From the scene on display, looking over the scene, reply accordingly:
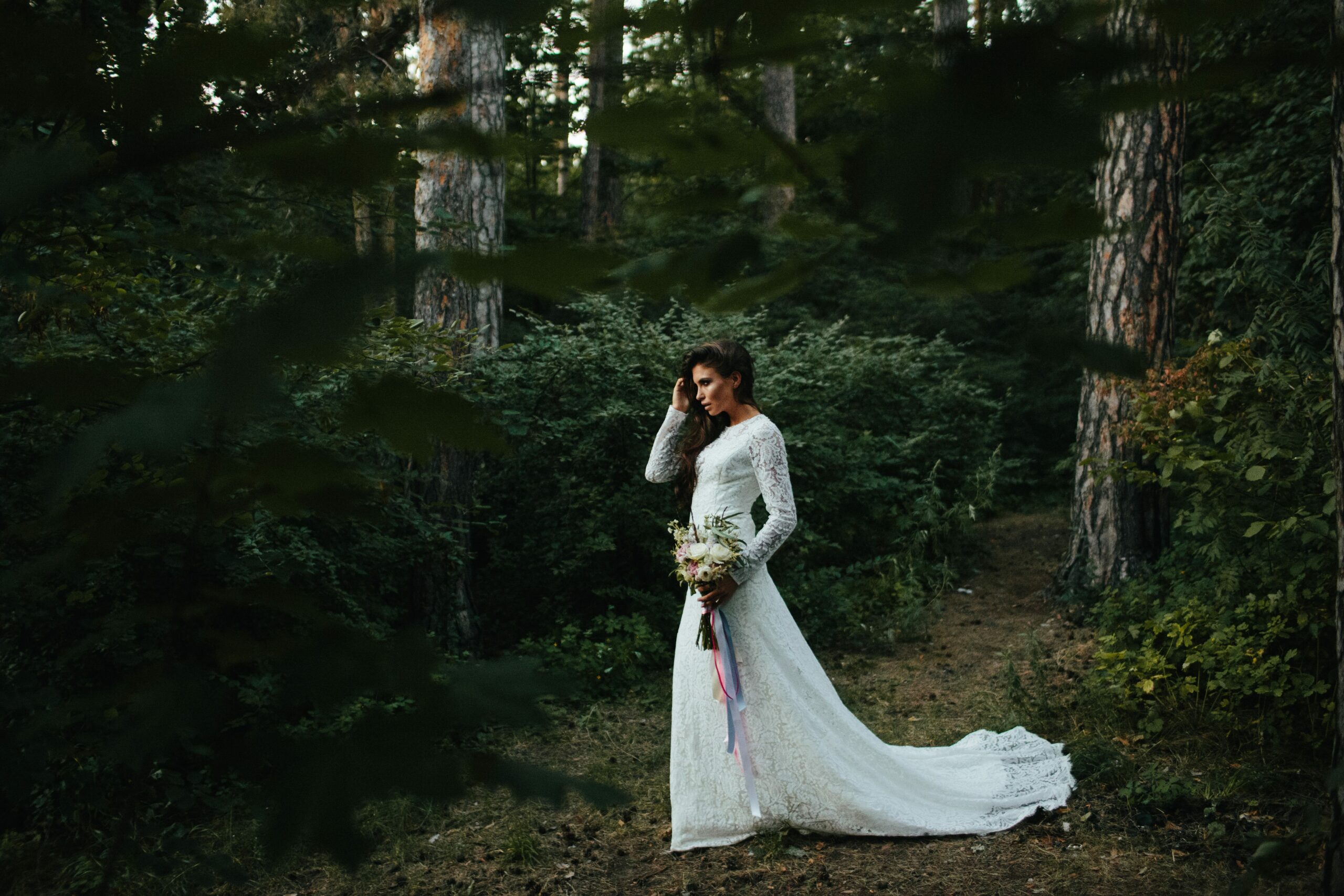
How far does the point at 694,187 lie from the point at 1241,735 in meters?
4.42

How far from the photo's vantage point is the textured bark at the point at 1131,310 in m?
6.45

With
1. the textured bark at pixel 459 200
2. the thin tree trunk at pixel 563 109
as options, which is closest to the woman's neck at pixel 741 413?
the textured bark at pixel 459 200

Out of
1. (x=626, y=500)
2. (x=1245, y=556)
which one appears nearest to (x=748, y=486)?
(x=1245, y=556)

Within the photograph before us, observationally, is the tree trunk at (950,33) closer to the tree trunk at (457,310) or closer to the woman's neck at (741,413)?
the woman's neck at (741,413)

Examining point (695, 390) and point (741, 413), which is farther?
point (695, 390)

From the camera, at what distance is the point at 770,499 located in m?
3.86

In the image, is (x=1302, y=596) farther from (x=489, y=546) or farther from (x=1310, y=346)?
(x=489, y=546)

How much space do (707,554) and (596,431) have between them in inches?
122

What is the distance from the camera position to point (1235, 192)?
709 cm

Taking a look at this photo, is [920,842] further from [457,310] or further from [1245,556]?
[457,310]

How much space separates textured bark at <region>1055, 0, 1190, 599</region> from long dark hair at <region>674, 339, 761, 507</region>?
3162mm

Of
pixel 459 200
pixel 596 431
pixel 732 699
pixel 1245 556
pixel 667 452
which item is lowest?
pixel 732 699

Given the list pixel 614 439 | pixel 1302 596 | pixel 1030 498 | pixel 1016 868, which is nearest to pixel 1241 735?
pixel 1302 596

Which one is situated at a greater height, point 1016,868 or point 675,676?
point 675,676
